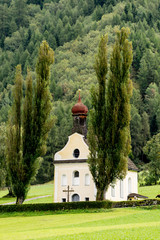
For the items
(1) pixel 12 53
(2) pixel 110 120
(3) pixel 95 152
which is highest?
(1) pixel 12 53

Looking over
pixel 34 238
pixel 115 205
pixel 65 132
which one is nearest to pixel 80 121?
pixel 115 205

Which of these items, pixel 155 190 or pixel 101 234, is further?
pixel 155 190

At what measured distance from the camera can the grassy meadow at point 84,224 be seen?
23859 mm

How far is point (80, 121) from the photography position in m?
55.5

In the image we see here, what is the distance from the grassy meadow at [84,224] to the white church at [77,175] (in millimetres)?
12604

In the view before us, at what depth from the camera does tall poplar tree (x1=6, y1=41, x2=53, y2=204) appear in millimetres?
42688

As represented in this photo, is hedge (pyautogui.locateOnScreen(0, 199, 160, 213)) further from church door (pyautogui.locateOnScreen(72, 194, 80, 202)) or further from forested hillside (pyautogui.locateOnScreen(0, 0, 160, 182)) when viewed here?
forested hillside (pyautogui.locateOnScreen(0, 0, 160, 182))

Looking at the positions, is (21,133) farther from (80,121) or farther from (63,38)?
(63,38)

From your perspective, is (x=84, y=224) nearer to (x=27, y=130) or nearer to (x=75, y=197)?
(x=27, y=130)

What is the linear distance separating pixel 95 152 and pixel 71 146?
12.0 meters

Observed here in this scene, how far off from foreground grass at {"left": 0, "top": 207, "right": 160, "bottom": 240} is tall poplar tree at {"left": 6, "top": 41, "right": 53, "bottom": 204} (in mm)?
→ 3989

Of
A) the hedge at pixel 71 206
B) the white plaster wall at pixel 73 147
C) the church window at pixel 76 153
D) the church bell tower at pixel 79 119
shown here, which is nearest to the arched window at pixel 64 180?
the white plaster wall at pixel 73 147

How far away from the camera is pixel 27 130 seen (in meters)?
43.7

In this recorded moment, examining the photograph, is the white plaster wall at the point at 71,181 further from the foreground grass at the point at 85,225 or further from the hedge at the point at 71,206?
the foreground grass at the point at 85,225
